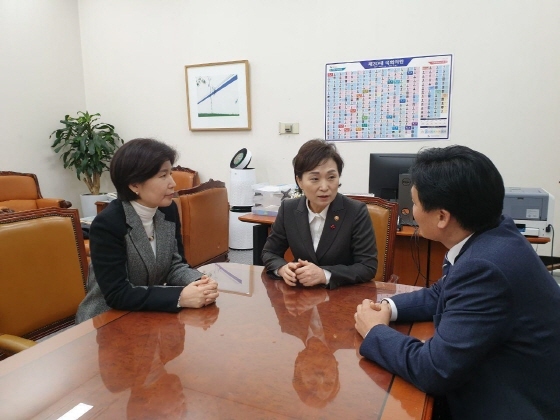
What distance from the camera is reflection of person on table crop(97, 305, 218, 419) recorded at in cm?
79

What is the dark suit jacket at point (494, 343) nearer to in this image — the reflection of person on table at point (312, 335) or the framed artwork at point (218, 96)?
the reflection of person on table at point (312, 335)

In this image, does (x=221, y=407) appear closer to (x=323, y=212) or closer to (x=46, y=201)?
(x=323, y=212)

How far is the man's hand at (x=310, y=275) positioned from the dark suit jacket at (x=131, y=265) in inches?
15.7

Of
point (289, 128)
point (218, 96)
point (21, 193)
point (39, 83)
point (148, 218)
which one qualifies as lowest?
point (21, 193)

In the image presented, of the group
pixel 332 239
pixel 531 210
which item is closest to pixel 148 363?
pixel 332 239

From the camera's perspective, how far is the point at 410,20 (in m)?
3.78

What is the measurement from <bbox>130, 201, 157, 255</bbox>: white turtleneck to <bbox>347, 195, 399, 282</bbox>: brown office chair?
0.98 metres

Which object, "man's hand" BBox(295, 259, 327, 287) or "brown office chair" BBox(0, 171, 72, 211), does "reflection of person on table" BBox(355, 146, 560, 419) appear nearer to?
"man's hand" BBox(295, 259, 327, 287)

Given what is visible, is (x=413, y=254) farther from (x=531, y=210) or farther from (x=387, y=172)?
(x=531, y=210)

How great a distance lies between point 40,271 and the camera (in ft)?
4.95

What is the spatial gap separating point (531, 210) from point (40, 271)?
8.46 feet

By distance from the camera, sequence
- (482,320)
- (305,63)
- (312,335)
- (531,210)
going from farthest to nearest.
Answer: (305,63)
(531,210)
(312,335)
(482,320)

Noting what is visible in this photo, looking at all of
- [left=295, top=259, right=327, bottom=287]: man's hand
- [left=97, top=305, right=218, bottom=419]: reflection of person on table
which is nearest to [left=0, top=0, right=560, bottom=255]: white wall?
[left=295, top=259, right=327, bottom=287]: man's hand

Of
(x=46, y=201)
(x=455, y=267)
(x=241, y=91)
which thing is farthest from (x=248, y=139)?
(x=455, y=267)
